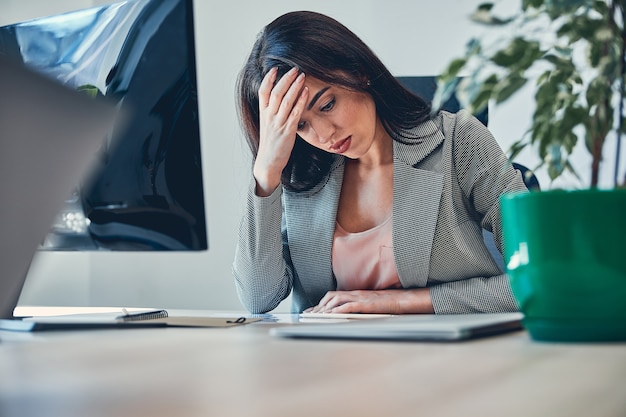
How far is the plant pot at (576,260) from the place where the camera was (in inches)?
25.6

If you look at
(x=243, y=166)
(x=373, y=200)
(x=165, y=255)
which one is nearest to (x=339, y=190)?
(x=373, y=200)

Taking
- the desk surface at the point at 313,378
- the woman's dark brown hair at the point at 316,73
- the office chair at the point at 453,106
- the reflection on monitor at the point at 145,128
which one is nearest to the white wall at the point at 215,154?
the office chair at the point at 453,106

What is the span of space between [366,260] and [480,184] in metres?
0.30

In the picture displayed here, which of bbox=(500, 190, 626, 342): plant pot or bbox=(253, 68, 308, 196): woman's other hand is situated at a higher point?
bbox=(253, 68, 308, 196): woman's other hand

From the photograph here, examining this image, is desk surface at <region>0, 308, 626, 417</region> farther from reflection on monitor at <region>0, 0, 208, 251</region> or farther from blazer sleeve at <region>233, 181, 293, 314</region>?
blazer sleeve at <region>233, 181, 293, 314</region>

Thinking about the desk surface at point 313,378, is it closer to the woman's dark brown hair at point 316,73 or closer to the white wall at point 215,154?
the woman's dark brown hair at point 316,73

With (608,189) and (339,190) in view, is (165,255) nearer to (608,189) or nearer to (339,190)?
(339,190)

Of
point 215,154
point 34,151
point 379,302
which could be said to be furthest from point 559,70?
point 215,154

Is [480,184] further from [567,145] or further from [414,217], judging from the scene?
[567,145]

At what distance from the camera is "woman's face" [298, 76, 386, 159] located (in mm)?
1731

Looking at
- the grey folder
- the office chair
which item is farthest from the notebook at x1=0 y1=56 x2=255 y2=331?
the office chair

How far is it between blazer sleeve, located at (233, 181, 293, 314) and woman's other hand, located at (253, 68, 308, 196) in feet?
0.12

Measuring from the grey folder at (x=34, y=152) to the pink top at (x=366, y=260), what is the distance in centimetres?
111

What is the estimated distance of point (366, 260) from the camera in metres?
1.70
